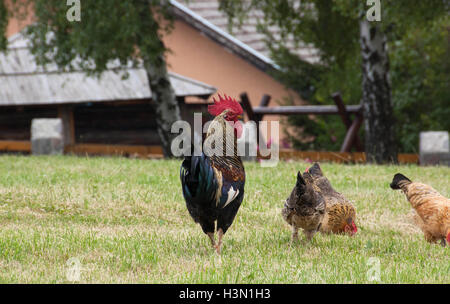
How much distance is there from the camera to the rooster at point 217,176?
5.45 meters

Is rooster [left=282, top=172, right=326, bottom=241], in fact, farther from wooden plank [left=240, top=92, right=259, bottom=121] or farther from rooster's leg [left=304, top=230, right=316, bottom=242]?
wooden plank [left=240, top=92, right=259, bottom=121]

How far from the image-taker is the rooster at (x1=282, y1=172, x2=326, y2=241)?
20.4ft

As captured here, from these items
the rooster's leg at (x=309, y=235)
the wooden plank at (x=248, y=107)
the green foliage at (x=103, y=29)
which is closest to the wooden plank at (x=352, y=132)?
the wooden plank at (x=248, y=107)

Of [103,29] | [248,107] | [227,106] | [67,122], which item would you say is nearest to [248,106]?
[248,107]

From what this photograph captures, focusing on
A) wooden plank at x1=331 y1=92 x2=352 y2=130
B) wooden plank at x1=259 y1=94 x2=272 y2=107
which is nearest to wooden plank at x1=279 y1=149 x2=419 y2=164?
wooden plank at x1=331 y1=92 x2=352 y2=130

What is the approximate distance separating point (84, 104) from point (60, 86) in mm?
1654

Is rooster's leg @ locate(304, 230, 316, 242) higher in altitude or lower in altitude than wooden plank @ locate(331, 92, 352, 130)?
lower

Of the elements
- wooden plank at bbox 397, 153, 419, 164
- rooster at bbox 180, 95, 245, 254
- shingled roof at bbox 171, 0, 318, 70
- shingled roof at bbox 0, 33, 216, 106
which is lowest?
wooden plank at bbox 397, 153, 419, 164

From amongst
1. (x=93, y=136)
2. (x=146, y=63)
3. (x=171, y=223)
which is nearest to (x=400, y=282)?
(x=171, y=223)

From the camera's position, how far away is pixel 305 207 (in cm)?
626

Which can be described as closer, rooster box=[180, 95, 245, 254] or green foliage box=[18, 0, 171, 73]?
rooster box=[180, 95, 245, 254]

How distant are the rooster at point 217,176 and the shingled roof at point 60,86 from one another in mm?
13271

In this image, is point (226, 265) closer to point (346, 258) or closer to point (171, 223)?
point (346, 258)

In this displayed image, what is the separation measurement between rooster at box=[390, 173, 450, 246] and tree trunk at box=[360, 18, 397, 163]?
7.59 m
